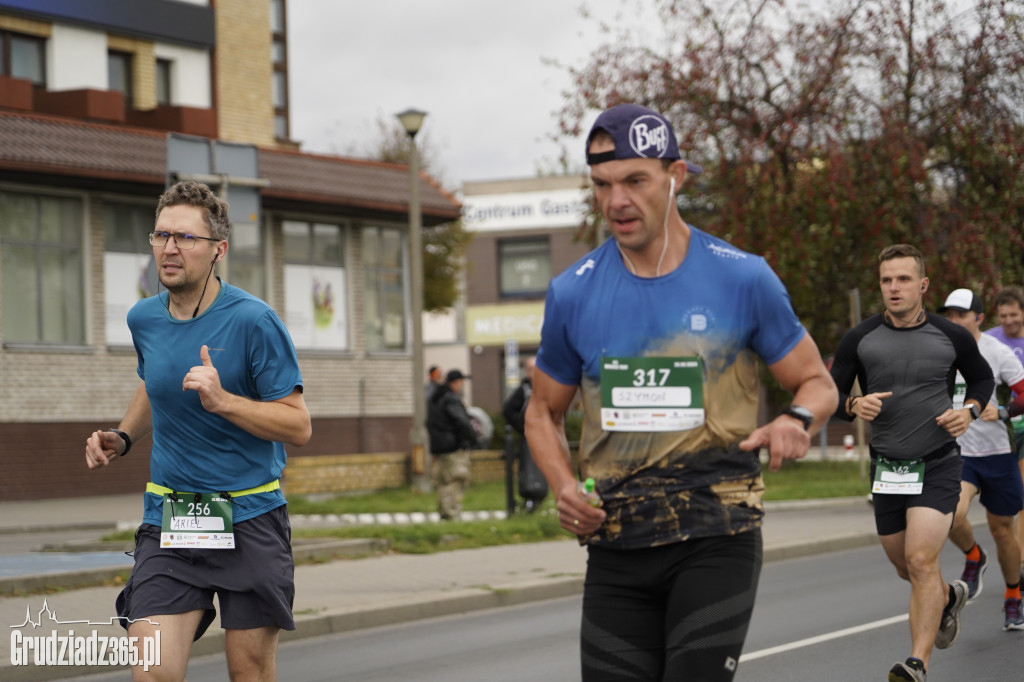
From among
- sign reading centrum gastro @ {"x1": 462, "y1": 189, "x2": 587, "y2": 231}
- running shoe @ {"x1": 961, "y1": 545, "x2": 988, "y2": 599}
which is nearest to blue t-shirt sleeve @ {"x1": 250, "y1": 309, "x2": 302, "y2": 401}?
running shoe @ {"x1": 961, "y1": 545, "x2": 988, "y2": 599}

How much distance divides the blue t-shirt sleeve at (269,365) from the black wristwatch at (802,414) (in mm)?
1789

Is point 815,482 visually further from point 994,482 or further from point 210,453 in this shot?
point 210,453

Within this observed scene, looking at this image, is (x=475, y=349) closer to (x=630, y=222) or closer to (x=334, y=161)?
(x=334, y=161)

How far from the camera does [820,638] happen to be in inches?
368

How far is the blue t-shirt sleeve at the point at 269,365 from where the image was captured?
15.8 feet

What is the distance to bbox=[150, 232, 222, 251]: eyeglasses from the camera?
15.8 ft

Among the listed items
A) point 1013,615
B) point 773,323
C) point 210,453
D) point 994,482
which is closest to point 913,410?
point 994,482

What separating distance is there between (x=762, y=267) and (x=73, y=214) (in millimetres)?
22909

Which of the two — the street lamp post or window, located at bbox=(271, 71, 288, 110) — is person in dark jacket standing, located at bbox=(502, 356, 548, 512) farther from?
window, located at bbox=(271, 71, 288, 110)

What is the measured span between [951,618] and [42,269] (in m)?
20.3

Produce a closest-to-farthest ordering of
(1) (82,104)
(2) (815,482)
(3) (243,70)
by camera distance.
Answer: (2) (815,482) < (1) (82,104) < (3) (243,70)

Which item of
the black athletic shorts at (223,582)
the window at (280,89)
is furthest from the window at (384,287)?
the black athletic shorts at (223,582)

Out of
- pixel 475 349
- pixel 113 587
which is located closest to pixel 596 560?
pixel 113 587

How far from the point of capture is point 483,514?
20.2 m
